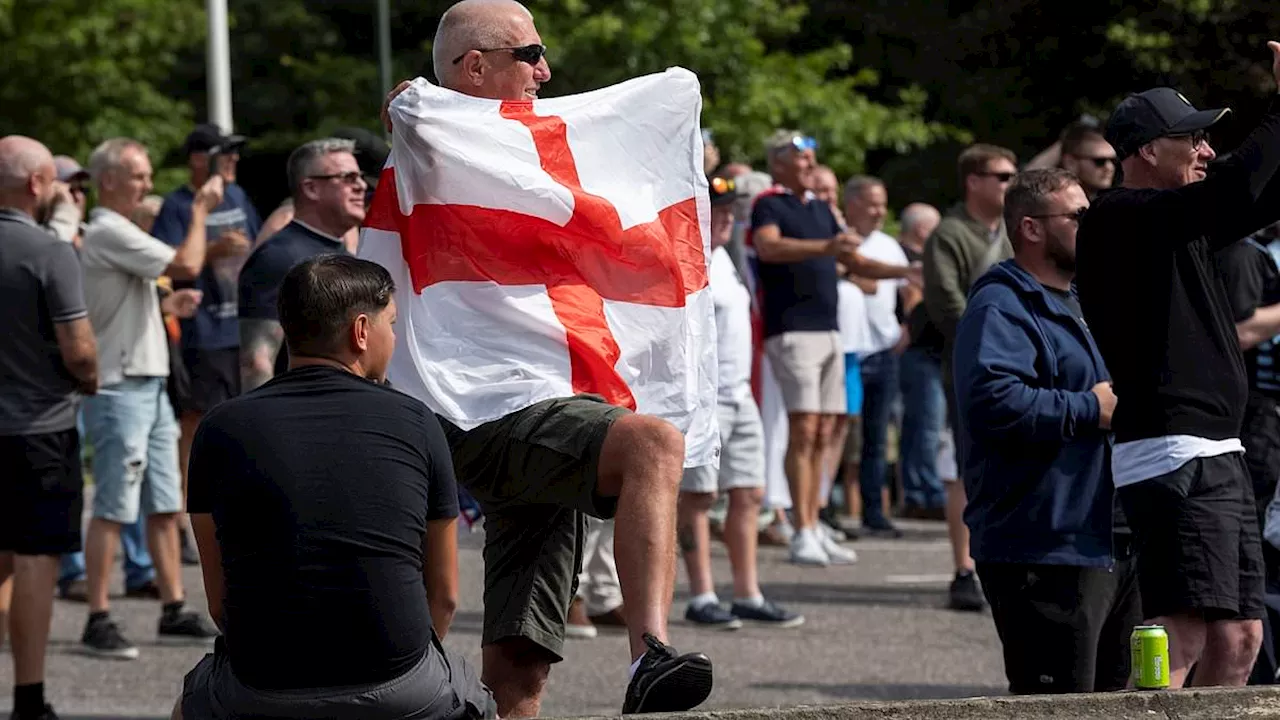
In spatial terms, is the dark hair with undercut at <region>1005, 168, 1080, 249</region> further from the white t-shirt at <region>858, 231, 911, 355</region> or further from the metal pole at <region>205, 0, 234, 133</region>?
the metal pole at <region>205, 0, 234, 133</region>

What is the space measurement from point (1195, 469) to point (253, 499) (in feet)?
9.26

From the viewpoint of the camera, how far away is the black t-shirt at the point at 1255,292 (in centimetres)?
767

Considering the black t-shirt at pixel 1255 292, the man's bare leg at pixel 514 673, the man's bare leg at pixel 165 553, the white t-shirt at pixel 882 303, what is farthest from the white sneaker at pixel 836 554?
the man's bare leg at pixel 514 673

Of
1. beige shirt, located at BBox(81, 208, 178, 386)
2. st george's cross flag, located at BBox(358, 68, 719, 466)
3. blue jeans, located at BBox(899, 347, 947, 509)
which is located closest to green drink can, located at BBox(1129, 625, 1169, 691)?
st george's cross flag, located at BBox(358, 68, 719, 466)

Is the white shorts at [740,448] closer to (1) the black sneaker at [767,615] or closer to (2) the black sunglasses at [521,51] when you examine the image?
(1) the black sneaker at [767,615]

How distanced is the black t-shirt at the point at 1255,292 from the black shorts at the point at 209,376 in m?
5.38

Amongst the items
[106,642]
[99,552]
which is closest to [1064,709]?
[106,642]

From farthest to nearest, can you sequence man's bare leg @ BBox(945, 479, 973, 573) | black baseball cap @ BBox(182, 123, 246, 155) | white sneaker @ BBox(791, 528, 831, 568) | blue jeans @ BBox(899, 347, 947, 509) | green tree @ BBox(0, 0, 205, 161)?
green tree @ BBox(0, 0, 205, 161) < blue jeans @ BBox(899, 347, 947, 509) < white sneaker @ BBox(791, 528, 831, 568) < black baseball cap @ BBox(182, 123, 246, 155) < man's bare leg @ BBox(945, 479, 973, 573)

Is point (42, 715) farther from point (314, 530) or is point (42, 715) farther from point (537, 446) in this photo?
point (314, 530)

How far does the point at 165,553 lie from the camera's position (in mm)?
10273

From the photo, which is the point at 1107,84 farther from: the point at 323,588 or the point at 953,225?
the point at 323,588

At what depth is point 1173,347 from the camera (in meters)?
6.40

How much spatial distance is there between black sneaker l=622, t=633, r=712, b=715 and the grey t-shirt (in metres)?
4.12

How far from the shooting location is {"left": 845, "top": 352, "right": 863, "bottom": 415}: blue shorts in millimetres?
14516
